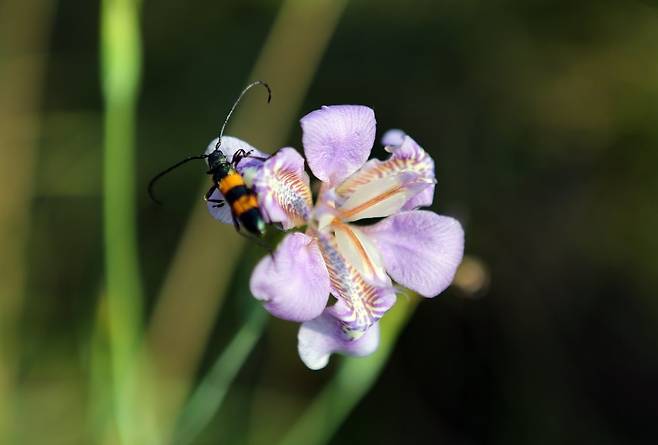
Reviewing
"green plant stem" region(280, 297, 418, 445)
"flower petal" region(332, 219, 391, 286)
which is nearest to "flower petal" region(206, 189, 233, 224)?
"flower petal" region(332, 219, 391, 286)

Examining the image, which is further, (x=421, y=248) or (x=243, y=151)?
(x=421, y=248)

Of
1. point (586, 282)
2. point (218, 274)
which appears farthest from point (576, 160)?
point (218, 274)

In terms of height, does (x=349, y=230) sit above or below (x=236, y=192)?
below

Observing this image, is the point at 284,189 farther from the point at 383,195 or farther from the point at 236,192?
the point at 383,195

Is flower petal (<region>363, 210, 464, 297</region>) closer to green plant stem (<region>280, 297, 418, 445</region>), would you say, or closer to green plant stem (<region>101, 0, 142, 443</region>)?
Result: green plant stem (<region>280, 297, 418, 445</region>)

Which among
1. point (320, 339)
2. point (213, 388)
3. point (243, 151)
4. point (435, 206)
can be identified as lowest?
point (213, 388)

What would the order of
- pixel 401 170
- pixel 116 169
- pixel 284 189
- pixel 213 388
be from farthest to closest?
pixel 213 388
pixel 116 169
pixel 401 170
pixel 284 189

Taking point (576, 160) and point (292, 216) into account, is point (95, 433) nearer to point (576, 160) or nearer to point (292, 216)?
point (292, 216)

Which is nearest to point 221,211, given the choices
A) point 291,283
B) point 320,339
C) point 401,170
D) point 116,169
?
point 291,283
